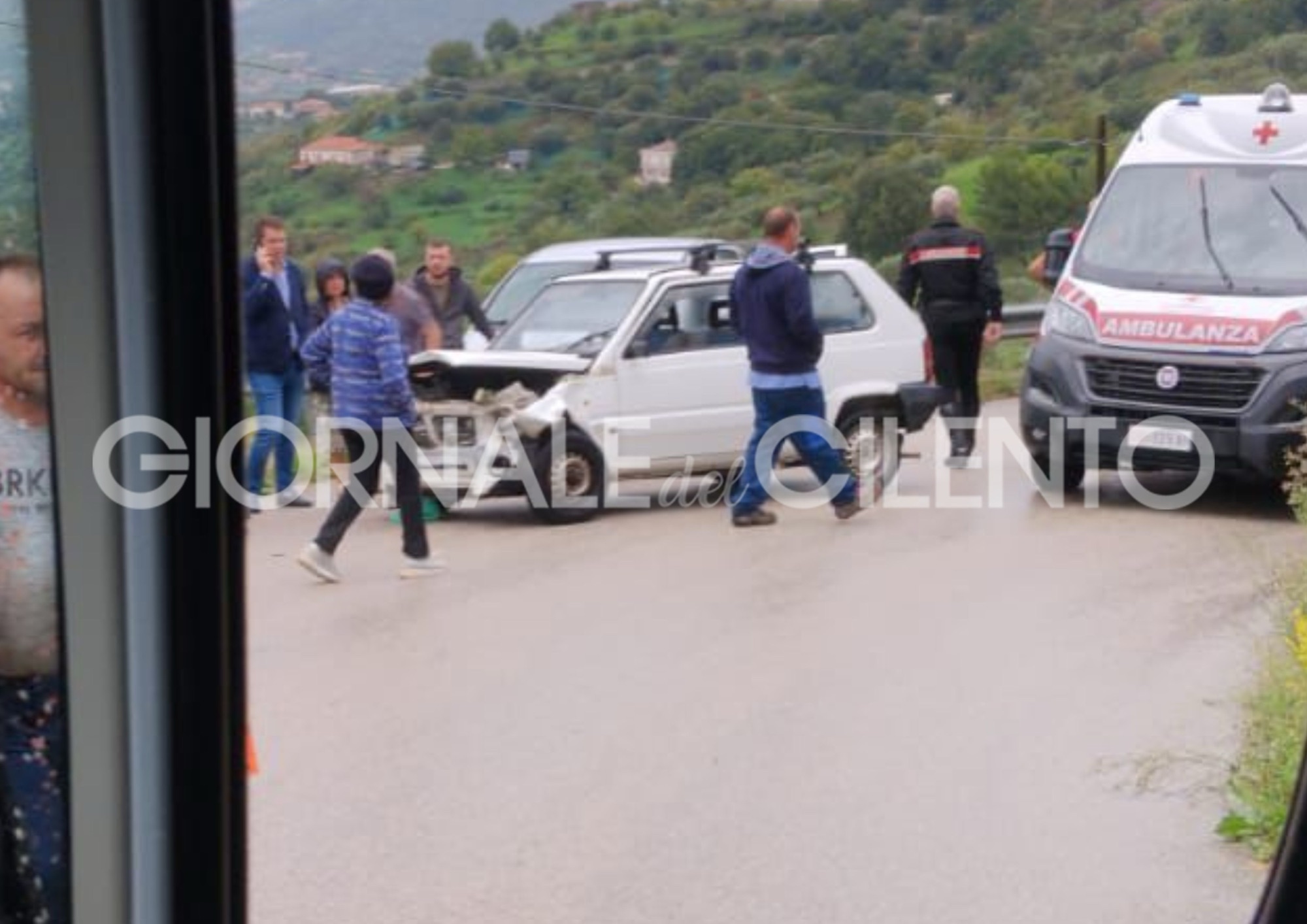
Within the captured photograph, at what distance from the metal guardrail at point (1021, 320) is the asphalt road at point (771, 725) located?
1946mm

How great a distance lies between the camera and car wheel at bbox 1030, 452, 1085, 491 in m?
12.7

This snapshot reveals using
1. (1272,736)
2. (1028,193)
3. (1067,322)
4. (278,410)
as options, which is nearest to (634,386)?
(278,410)

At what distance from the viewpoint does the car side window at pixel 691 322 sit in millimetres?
13258

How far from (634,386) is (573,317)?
797mm

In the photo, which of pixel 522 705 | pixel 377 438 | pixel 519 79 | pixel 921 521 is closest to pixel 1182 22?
pixel 519 79

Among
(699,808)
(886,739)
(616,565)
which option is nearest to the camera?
(699,808)

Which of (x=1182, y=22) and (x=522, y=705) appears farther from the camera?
(x=522, y=705)

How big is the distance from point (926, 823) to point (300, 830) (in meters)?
1.92

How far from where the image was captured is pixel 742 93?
5.09m

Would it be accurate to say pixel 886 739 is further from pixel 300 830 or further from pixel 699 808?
pixel 300 830

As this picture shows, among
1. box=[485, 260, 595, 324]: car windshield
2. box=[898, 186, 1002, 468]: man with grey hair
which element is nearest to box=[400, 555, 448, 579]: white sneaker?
box=[485, 260, 595, 324]: car windshield

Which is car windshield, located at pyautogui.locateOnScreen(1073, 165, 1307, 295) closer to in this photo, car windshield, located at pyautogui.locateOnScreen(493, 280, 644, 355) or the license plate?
the license plate

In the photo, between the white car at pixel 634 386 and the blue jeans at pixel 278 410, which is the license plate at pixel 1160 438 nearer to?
the white car at pixel 634 386

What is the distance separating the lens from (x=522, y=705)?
820 cm
